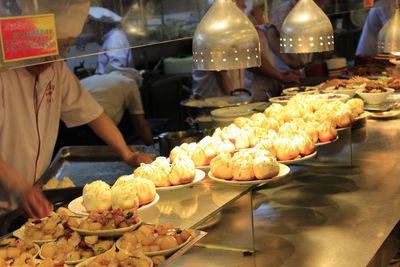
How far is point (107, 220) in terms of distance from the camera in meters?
1.66

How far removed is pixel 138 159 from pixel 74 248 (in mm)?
1092

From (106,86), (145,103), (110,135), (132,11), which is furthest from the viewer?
(145,103)

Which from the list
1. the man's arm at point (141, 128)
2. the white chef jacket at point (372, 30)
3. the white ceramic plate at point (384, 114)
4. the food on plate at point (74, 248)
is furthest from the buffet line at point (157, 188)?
the white chef jacket at point (372, 30)

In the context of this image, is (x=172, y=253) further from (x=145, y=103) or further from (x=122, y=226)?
(x=145, y=103)

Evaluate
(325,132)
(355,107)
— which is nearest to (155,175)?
(325,132)

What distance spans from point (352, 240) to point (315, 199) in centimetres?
47

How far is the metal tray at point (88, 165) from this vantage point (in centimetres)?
298

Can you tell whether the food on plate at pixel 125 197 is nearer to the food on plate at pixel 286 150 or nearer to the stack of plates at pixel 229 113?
the food on plate at pixel 286 150

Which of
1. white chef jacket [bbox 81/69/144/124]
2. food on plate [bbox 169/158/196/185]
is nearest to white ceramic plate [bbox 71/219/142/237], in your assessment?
food on plate [bbox 169/158/196/185]

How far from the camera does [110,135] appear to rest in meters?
3.02

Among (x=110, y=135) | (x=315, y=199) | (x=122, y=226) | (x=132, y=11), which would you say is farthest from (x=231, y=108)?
(x=122, y=226)

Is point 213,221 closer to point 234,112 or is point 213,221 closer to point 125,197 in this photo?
point 125,197

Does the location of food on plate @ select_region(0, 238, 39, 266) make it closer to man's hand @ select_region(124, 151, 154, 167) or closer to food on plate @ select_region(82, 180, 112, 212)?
food on plate @ select_region(82, 180, 112, 212)

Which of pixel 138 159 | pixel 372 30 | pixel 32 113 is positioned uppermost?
pixel 372 30
